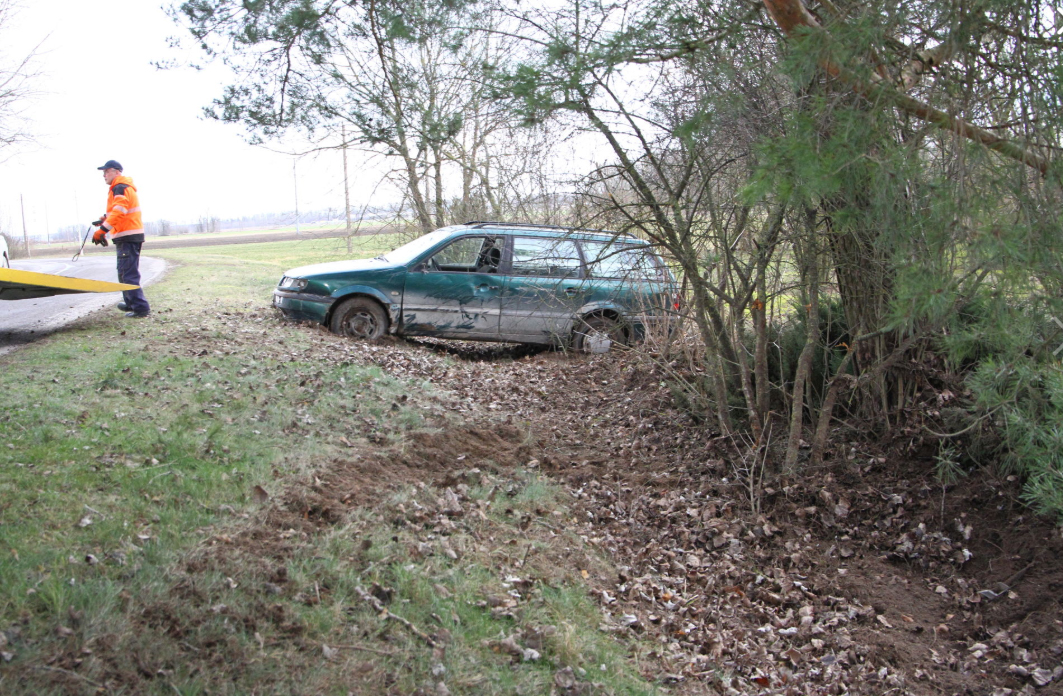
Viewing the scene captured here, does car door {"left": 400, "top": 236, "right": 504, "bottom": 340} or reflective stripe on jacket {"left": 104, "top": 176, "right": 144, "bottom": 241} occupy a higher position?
reflective stripe on jacket {"left": 104, "top": 176, "right": 144, "bottom": 241}

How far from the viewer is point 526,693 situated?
369 centimetres

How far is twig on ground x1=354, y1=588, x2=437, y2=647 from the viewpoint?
387 centimetres

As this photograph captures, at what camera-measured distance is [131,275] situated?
398 inches

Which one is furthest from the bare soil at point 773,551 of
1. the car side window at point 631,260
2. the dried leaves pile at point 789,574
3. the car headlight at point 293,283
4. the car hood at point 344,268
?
the car headlight at point 293,283

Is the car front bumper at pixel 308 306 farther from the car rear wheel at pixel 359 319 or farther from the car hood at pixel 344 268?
the car hood at pixel 344 268

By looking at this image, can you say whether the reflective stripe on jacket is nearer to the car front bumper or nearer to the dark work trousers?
the dark work trousers

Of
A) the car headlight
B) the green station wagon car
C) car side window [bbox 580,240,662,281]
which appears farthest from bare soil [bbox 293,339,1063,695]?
the car headlight

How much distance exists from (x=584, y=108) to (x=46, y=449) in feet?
13.8

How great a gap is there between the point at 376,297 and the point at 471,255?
4.58ft

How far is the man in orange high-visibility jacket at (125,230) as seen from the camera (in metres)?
10.0

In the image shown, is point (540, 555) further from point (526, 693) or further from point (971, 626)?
point (971, 626)

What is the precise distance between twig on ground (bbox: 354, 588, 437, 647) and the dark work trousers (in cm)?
740

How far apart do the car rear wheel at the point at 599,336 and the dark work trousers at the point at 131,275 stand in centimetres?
559

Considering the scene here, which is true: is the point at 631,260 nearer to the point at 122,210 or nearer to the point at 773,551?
the point at 773,551
